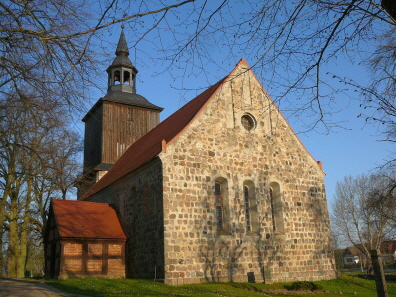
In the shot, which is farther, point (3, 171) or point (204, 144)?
point (3, 171)

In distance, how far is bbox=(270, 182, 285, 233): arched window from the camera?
16.0 metres

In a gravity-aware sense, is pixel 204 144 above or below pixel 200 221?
above

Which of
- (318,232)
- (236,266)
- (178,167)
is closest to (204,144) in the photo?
(178,167)

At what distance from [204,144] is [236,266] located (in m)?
4.76

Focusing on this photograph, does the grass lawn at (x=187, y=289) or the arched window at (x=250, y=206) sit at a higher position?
the arched window at (x=250, y=206)

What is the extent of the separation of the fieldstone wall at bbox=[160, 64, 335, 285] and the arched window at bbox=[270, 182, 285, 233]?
0.04 m

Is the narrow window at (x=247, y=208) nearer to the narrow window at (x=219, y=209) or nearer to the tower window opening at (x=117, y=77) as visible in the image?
the narrow window at (x=219, y=209)

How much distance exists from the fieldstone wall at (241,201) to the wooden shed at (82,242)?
3.33 meters

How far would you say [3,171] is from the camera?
20.0 meters

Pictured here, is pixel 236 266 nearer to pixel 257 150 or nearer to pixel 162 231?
pixel 162 231

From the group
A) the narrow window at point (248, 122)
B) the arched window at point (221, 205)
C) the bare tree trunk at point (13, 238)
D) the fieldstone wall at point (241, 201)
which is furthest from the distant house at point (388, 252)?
the bare tree trunk at point (13, 238)

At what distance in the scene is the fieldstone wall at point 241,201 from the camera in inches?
536

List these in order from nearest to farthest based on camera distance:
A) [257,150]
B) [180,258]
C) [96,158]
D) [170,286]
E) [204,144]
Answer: [170,286] < [180,258] < [204,144] < [257,150] < [96,158]

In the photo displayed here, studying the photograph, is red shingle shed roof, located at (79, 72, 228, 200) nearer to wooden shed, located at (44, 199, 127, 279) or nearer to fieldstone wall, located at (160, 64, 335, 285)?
fieldstone wall, located at (160, 64, 335, 285)
